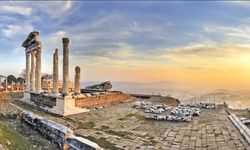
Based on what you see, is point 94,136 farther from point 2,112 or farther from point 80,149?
point 2,112

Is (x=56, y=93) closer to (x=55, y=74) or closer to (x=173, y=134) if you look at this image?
(x=55, y=74)

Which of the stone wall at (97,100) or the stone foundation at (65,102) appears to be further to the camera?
the stone wall at (97,100)

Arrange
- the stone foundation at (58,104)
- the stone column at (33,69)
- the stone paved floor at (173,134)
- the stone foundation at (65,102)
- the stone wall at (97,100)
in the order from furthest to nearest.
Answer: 1. the stone column at (33,69)
2. the stone wall at (97,100)
3. the stone foundation at (65,102)
4. the stone foundation at (58,104)
5. the stone paved floor at (173,134)

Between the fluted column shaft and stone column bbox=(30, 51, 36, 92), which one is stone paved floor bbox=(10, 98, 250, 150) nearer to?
the fluted column shaft

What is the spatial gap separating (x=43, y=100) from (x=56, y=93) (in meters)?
1.21

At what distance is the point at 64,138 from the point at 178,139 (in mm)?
4913

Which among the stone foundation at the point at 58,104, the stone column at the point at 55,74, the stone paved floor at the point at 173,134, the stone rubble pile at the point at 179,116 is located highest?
the stone column at the point at 55,74

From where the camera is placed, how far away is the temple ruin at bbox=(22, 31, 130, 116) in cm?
1752

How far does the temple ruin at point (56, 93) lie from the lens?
57.5 feet

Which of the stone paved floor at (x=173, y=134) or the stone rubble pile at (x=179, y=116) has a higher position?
the stone rubble pile at (x=179, y=116)

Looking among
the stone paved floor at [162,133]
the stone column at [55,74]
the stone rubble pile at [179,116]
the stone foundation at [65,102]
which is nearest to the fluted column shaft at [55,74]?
the stone column at [55,74]

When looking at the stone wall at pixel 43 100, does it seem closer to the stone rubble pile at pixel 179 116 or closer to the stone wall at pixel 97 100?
the stone wall at pixel 97 100

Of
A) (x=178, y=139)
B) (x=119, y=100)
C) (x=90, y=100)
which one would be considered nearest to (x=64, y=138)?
(x=178, y=139)

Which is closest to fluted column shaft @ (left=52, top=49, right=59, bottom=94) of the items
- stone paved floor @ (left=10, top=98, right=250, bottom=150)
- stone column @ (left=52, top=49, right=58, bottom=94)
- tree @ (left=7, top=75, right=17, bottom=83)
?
stone column @ (left=52, top=49, right=58, bottom=94)
